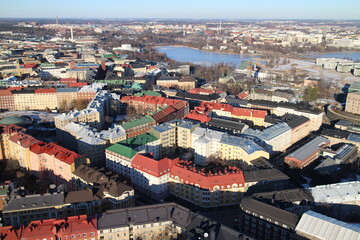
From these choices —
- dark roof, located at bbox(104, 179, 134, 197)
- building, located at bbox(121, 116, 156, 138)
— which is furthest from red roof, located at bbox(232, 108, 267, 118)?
dark roof, located at bbox(104, 179, 134, 197)

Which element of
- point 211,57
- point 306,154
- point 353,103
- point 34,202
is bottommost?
point 306,154

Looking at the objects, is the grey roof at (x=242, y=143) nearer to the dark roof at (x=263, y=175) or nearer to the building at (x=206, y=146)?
the building at (x=206, y=146)

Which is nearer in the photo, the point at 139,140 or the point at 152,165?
the point at 152,165

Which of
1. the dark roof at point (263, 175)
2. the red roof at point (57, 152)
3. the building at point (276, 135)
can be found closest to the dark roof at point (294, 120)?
the building at point (276, 135)

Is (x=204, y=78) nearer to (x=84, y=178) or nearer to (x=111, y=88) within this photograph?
(x=111, y=88)

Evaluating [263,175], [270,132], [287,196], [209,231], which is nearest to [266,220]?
[287,196]

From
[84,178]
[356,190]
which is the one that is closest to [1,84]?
[84,178]

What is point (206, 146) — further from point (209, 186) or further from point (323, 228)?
point (323, 228)
